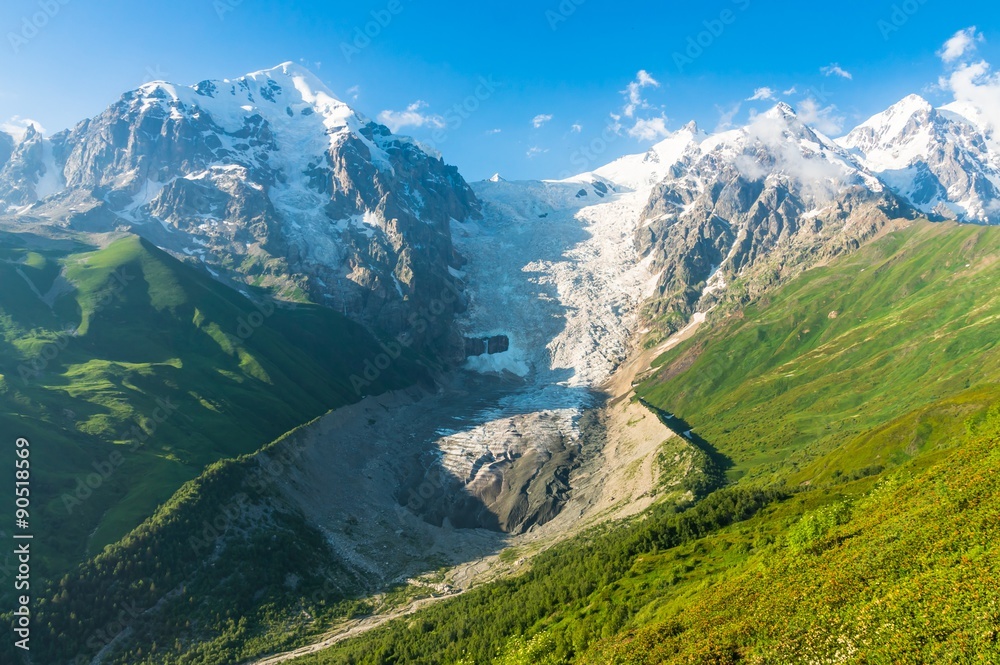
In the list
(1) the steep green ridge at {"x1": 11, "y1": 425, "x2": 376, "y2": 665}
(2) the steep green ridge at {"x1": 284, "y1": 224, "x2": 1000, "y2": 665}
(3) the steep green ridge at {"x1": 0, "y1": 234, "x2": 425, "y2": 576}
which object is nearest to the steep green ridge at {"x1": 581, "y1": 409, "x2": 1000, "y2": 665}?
(2) the steep green ridge at {"x1": 284, "y1": 224, "x2": 1000, "y2": 665}

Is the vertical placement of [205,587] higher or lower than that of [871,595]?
higher

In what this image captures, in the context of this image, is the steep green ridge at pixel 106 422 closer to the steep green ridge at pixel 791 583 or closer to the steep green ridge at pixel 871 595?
the steep green ridge at pixel 791 583

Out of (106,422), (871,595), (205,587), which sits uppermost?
(106,422)

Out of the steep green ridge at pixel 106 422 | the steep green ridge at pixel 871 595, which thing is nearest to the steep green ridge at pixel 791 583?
the steep green ridge at pixel 871 595

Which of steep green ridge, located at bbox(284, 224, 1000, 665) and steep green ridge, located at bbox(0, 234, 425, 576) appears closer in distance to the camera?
steep green ridge, located at bbox(284, 224, 1000, 665)

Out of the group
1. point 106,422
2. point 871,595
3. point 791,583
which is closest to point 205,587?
point 106,422

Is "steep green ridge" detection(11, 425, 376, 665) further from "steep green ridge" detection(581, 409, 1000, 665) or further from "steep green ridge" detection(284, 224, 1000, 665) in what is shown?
"steep green ridge" detection(581, 409, 1000, 665)

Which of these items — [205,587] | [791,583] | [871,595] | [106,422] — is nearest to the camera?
[871,595]

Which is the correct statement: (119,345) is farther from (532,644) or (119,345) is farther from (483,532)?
(532,644)

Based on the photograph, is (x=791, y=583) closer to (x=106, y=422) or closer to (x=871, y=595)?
(x=871, y=595)

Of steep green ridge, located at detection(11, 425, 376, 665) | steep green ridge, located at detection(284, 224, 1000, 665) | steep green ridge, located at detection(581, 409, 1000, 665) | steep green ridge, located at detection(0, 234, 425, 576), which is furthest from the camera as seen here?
steep green ridge, located at detection(0, 234, 425, 576)

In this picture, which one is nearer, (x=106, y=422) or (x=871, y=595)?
(x=871, y=595)
